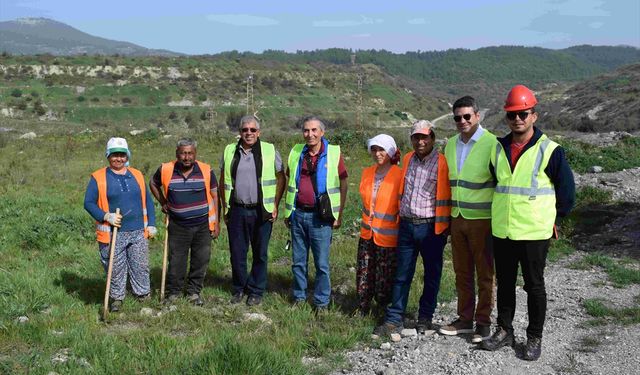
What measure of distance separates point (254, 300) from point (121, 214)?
1640 mm

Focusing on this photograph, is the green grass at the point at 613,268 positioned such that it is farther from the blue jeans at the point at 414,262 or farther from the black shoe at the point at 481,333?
the blue jeans at the point at 414,262

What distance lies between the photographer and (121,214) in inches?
A: 223

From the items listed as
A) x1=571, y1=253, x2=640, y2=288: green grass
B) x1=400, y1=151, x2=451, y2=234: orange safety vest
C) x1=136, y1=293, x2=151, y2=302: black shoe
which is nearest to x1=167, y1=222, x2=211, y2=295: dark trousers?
x1=136, y1=293, x2=151, y2=302: black shoe

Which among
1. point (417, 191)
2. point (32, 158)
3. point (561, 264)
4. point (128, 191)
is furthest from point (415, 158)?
point (32, 158)

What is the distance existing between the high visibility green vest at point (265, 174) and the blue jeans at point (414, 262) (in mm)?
1451

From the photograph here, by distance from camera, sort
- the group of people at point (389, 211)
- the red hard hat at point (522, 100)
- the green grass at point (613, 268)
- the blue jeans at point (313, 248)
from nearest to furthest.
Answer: the red hard hat at point (522, 100), the group of people at point (389, 211), the blue jeans at point (313, 248), the green grass at point (613, 268)

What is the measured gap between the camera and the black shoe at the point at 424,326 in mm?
5257

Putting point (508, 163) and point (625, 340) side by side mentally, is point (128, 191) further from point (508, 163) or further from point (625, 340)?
point (625, 340)

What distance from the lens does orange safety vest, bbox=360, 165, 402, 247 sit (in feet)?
17.3

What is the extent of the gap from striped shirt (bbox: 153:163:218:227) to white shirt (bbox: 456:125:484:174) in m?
2.60

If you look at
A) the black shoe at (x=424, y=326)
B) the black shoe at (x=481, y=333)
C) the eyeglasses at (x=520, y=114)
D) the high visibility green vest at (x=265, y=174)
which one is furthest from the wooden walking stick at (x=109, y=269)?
the eyeglasses at (x=520, y=114)

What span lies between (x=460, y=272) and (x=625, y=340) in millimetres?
1526

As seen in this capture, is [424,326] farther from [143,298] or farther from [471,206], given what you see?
[143,298]

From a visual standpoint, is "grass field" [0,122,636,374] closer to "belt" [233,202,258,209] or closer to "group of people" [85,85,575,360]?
"group of people" [85,85,575,360]
